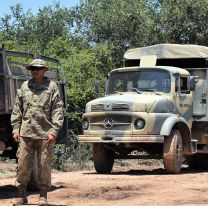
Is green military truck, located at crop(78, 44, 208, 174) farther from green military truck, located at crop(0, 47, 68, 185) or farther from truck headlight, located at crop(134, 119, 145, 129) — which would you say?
green military truck, located at crop(0, 47, 68, 185)

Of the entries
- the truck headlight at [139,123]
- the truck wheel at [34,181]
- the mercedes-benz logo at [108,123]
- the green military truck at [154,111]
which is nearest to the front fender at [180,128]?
the green military truck at [154,111]

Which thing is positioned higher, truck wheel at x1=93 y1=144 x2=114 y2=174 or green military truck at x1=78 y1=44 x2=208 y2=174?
green military truck at x1=78 y1=44 x2=208 y2=174

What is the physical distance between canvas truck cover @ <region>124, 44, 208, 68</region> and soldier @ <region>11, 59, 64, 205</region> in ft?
25.0

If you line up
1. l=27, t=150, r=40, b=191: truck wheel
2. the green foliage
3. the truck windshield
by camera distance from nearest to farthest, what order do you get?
1. l=27, t=150, r=40, b=191: truck wheel
2. the truck windshield
3. the green foliage

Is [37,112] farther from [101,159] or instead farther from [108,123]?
[101,159]

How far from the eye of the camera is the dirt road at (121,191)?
28.1ft

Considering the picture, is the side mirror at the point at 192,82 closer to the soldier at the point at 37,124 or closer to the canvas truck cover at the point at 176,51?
the canvas truck cover at the point at 176,51

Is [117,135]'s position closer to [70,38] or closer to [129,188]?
[129,188]

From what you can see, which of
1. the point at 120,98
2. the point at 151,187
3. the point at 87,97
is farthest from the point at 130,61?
the point at 151,187

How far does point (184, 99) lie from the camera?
14.2 meters

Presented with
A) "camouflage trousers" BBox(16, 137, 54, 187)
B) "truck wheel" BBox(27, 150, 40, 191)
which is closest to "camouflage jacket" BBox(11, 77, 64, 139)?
"camouflage trousers" BBox(16, 137, 54, 187)

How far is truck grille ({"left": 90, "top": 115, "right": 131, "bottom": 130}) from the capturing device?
1323 centimetres

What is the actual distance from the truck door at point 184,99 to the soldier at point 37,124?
641 cm

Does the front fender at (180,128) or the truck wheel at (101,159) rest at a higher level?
the front fender at (180,128)
